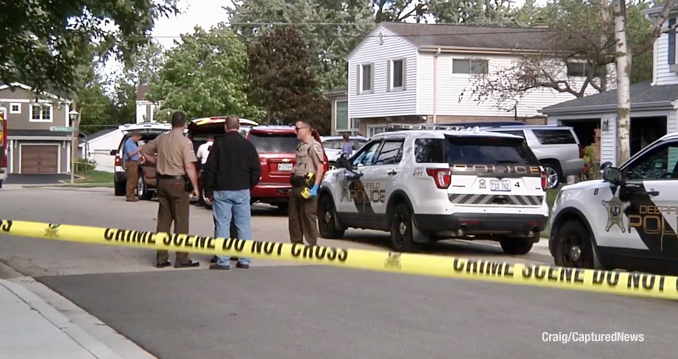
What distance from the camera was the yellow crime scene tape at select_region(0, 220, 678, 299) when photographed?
5.41m

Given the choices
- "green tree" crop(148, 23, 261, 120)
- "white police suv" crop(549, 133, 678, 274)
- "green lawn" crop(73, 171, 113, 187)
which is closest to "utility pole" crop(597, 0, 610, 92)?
"white police suv" crop(549, 133, 678, 274)

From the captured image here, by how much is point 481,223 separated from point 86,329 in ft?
20.4

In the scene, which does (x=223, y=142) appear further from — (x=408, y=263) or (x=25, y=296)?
(x=408, y=263)

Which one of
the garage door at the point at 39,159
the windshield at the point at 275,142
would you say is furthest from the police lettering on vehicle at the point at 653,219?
the garage door at the point at 39,159

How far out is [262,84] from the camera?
56312 mm

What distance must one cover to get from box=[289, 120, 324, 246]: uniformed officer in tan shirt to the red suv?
7120 millimetres

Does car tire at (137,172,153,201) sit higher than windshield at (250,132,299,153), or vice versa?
windshield at (250,132,299,153)

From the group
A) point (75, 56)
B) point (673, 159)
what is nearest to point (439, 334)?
point (673, 159)

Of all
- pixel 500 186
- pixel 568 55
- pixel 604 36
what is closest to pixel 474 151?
pixel 500 186

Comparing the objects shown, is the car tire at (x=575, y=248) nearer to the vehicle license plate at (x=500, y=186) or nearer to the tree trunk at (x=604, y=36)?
the vehicle license plate at (x=500, y=186)

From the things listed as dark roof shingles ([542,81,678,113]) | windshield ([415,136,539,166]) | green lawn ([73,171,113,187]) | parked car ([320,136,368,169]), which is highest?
dark roof shingles ([542,81,678,113])

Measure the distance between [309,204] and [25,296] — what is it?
4.19 m

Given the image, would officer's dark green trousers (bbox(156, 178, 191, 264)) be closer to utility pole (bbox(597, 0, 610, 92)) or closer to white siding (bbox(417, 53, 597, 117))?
utility pole (bbox(597, 0, 610, 92))

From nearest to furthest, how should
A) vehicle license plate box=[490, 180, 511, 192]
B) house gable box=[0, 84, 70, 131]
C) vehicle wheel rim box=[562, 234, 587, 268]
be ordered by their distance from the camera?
vehicle wheel rim box=[562, 234, 587, 268]
vehicle license plate box=[490, 180, 511, 192]
house gable box=[0, 84, 70, 131]
